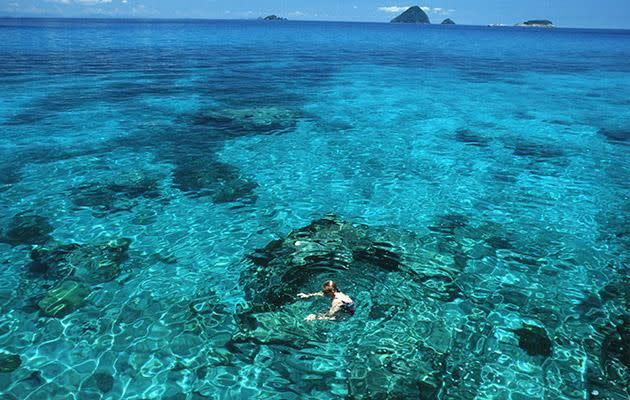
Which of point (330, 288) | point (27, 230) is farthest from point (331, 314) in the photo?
point (27, 230)

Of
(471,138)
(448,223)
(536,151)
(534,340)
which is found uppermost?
(471,138)

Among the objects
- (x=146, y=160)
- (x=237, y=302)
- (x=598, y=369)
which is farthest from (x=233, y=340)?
(x=146, y=160)

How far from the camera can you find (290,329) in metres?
9.83

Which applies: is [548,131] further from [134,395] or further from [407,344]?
[134,395]

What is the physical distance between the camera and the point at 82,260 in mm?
12000

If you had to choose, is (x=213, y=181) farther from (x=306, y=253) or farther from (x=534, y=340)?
(x=534, y=340)

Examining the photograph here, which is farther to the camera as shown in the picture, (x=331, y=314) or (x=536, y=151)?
(x=536, y=151)

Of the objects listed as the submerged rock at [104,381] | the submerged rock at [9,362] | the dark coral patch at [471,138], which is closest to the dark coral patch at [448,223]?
the dark coral patch at [471,138]

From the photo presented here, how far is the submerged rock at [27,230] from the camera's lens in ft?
42.5

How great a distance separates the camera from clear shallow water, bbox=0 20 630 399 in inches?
349

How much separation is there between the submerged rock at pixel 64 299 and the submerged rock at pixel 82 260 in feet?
1.09

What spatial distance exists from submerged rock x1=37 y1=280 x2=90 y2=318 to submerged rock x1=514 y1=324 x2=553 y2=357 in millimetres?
10880

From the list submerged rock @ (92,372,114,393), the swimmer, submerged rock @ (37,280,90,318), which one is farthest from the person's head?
submerged rock @ (37,280,90,318)

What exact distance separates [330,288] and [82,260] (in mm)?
7360
